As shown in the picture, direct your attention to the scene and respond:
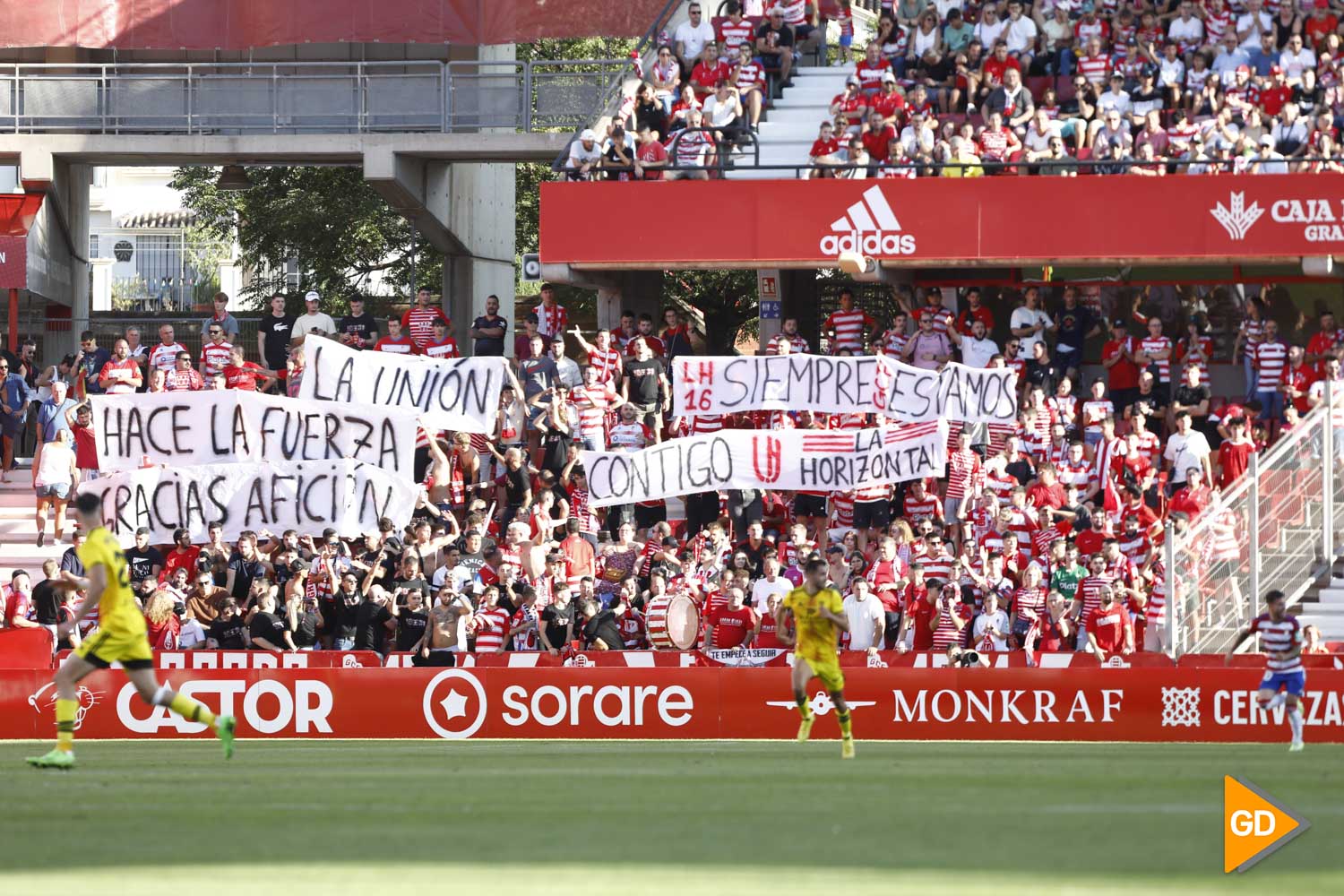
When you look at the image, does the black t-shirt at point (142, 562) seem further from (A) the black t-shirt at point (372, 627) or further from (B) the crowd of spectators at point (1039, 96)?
(B) the crowd of spectators at point (1039, 96)

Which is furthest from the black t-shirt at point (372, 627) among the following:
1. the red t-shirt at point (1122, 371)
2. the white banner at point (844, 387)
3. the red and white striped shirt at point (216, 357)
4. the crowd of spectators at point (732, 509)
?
the red t-shirt at point (1122, 371)

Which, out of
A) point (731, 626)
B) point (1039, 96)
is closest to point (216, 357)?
point (731, 626)

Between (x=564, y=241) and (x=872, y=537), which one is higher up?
(x=564, y=241)

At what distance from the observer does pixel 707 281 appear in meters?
45.8

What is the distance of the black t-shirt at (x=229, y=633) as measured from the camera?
22.3 metres

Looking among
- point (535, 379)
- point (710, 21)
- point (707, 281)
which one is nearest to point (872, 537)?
point (535, 379)

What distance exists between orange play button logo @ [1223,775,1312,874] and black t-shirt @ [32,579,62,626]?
47.7 ft

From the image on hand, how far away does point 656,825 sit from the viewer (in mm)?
11547

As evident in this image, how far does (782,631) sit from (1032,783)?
11.9 feet

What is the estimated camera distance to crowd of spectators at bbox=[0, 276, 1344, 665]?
2214 centimetres

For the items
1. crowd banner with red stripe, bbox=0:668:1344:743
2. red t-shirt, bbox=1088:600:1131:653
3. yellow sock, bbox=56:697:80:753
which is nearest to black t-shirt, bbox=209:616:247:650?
crowd banner with red stripe, bbox=0:668:1344:743

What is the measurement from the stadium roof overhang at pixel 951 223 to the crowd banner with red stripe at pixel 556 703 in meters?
7.63

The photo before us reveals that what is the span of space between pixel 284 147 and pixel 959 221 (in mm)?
11926

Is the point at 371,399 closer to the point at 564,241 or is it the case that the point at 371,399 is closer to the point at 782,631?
the point at 564,241
